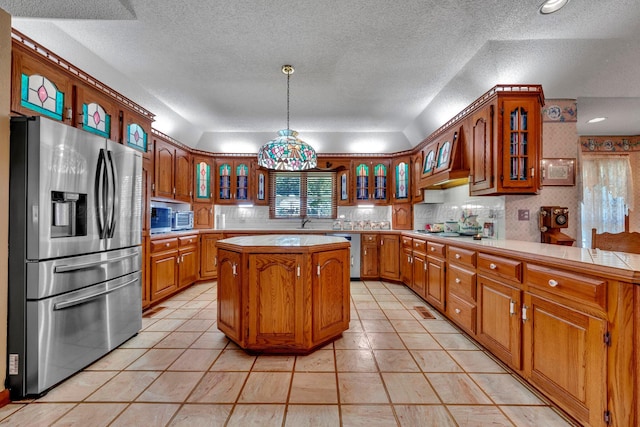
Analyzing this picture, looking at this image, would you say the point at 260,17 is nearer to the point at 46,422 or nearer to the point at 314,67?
the point at 314,67

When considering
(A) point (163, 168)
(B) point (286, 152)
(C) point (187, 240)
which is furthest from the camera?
(C) point (187, 240)

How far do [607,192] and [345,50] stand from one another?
18.6 feet

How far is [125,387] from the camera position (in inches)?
75.4

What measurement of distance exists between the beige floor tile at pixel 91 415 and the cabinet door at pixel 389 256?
4.11 meters

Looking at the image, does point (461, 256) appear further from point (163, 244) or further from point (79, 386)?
point (163, 244)

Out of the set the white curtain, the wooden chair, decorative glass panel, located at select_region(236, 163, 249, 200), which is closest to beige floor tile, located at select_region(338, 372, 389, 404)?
the wooden chair

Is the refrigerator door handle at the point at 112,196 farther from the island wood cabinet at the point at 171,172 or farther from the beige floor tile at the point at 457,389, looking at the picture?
the beige floor tile at the point at 457,389

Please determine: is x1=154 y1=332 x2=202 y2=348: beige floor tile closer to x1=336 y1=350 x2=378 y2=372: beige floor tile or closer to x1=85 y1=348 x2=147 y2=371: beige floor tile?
x1=85 y1=348 x2=147 y2=371: beige floor tile

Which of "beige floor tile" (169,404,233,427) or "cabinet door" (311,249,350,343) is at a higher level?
"cabinet door" (311,249,350,343)

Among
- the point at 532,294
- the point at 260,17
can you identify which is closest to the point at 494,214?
the point at 532,294

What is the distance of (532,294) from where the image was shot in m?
1.85

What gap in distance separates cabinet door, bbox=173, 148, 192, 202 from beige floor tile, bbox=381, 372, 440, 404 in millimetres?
4232

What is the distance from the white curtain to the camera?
512 centimetres

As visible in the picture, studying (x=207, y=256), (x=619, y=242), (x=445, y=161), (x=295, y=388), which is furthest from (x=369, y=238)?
(x=295, y=388)
